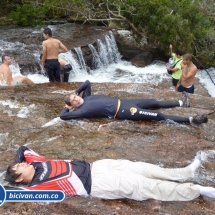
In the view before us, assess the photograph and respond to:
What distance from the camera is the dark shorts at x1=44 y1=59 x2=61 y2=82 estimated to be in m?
7.82

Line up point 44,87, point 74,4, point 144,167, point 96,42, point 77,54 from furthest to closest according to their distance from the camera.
A: 1. point 74,4
2. point 96,42
3. point 77,54
4. point 44,87
5. point 144,167

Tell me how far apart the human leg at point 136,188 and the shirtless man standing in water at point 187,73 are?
3.52m

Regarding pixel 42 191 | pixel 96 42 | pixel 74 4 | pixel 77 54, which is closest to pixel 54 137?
pixel 42 191

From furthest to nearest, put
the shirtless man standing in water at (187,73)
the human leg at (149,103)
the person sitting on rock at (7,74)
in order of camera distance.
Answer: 1. the person sitting on rock at (7,74)
2. the shirtless man standing in water at (187,73)
3. the human leg at (149,103)

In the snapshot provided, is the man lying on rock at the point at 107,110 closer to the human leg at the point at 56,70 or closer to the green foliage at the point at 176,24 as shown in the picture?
the human leg at the point at 56,70

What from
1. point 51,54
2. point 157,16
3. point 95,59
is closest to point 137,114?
point 51,54

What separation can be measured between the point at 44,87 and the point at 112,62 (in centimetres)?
654

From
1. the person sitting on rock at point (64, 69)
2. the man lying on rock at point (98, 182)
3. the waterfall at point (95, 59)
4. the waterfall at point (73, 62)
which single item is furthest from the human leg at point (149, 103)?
the waterfall at point (95, 59)

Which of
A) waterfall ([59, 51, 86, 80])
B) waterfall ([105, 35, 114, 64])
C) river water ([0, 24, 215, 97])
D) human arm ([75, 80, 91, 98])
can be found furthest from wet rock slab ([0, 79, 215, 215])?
waterfall ([105, 35, 114, 64])

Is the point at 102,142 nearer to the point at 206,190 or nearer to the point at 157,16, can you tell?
the point at 206,190

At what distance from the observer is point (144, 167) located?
3.57 m

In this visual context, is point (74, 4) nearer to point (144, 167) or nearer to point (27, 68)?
point (27, 68)

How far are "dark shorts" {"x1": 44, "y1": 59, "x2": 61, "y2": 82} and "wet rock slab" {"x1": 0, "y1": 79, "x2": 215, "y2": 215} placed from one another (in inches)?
74.2

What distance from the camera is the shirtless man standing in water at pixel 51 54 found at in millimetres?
7418
